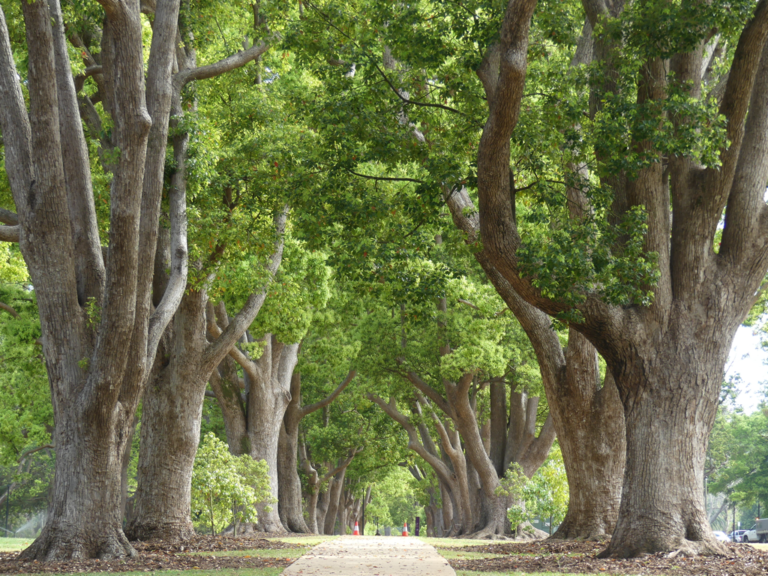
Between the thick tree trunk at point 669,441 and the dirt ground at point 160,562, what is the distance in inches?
171

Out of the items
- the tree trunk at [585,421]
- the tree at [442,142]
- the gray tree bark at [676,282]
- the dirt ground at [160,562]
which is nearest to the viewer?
the dirt ground at [160,562]

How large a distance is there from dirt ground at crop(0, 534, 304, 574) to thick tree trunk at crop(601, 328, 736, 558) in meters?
4.35

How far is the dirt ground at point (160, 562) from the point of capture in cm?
714

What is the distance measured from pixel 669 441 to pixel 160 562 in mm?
6280

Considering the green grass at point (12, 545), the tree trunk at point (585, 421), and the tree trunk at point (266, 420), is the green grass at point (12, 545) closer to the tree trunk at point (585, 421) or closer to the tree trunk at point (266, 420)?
the tree trunk at point (266, 420)

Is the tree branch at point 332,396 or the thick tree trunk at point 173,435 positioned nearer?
the thick tree trunk at point 173,435

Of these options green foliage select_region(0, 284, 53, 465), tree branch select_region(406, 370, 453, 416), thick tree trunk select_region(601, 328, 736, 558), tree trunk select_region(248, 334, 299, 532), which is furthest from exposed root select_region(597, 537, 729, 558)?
green foliage select_region(0, 284, 53, 465)

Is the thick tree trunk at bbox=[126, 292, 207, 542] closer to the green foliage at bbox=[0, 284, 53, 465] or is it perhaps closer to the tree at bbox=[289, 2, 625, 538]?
the tree at bbox=[289, 2, 625, 538]

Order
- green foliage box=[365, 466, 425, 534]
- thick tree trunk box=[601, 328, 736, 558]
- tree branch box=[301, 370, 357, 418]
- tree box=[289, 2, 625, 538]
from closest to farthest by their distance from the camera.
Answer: thick tree trunk box=[601, 328, 736, 558], tree box=[289, 2, 625, 538], tree branch box=[301, 370, 357, 418], green foliage box=[365, 466, 425, 534]

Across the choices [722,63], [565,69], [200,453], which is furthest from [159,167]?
[722,63]

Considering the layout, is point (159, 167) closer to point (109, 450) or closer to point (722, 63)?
point (109, 450)

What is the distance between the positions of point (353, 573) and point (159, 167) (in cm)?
580

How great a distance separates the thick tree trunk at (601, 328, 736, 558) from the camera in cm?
831

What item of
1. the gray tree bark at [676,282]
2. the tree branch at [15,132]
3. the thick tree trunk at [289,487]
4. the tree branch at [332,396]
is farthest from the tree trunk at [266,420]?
the gray tree bark at [676,282]
